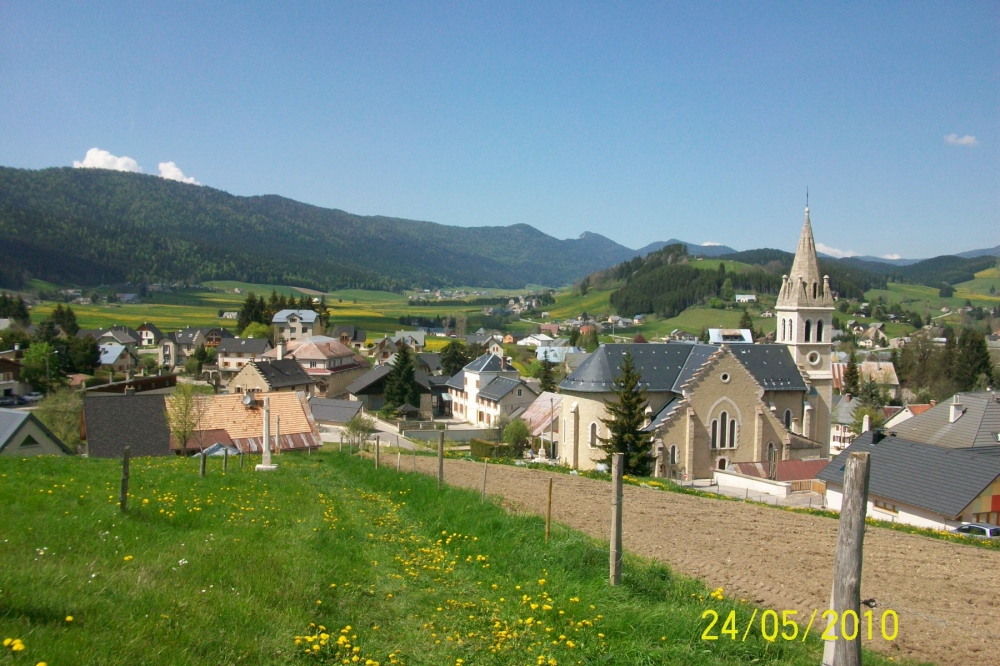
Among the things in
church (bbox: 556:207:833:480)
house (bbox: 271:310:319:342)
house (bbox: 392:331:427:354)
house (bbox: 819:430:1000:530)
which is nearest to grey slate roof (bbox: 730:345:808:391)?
church (bbox: 556:207:833:480)

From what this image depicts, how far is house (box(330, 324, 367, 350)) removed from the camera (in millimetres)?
106606

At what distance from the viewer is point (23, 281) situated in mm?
153750

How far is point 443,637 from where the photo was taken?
6398mm

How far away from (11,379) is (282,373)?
2523 cm

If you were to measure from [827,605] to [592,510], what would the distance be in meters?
6.48

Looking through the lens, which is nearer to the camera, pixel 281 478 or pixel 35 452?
pixel 281 478

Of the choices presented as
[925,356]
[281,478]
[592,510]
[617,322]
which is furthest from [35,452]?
[617,322]

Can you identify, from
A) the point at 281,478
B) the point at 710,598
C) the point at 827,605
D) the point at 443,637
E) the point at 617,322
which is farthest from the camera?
the point at 617,322

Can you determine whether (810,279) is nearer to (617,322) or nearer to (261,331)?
(261,331)

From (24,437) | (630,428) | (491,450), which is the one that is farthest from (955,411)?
(24,437)

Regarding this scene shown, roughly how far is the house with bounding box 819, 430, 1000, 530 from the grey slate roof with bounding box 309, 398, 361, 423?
37073 millimetres

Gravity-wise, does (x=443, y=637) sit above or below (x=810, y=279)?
below

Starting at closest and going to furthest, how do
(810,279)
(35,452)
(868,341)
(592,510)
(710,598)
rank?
1. (710,598)
2. (592,510)
3. (35,452)
4. (810,279)
5. (868,341)

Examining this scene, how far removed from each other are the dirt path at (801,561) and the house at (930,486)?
9102 millimetres
